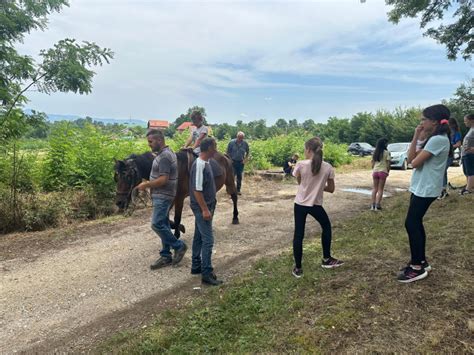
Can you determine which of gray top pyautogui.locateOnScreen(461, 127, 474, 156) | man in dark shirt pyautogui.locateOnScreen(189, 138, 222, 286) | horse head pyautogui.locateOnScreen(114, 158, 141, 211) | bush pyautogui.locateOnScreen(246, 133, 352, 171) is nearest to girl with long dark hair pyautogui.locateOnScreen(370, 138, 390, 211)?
gray top pyautogui.locateOnScreen(461, 127, 474, 156)

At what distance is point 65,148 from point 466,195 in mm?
10252

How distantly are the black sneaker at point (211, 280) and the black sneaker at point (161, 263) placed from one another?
91 centimetres

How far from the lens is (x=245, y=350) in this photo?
2.88 metres

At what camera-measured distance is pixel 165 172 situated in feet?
15.5

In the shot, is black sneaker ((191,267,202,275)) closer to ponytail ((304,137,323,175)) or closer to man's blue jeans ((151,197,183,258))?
man's blue jeans ((151,197,183,258))

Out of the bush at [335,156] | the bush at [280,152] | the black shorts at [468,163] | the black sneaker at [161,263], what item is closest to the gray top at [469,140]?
the black shorts at [468,163]

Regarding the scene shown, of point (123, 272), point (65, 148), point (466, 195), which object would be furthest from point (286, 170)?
point (123, 272)

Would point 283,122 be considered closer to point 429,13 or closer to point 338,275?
point 429,13

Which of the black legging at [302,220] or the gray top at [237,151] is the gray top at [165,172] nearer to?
the black legging at [302,220]

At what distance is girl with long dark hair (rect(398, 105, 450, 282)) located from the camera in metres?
3.53

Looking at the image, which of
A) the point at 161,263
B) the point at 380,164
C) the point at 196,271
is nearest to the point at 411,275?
the point at 196,271

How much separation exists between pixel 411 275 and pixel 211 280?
2364 mm

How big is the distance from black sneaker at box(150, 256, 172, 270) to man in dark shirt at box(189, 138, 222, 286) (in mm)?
773

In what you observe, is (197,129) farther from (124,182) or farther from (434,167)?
(434,167)
